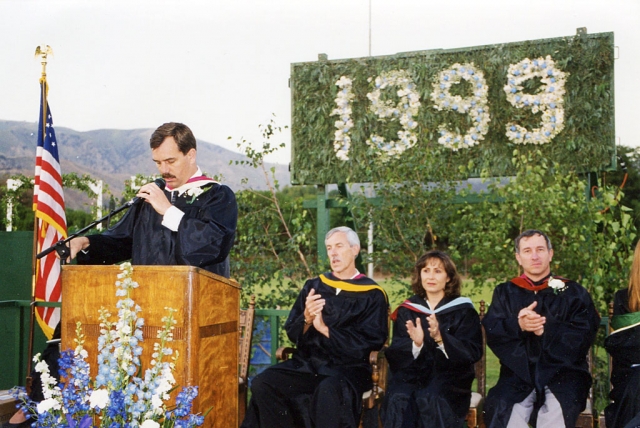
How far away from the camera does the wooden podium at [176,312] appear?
2.76 metres

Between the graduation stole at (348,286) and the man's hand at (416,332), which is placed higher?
the graduation stole at (348,286)

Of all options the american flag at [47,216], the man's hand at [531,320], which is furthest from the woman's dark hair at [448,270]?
the american flag at [47,216]

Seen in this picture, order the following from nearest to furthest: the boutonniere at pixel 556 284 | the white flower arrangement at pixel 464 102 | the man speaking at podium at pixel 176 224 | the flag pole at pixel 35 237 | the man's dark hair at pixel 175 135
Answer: the man speaking at podium at pixel 176 224
the man's dark hair at pixel 175 135
the boutonniere at pixel 556 284
the flag pole at pixel 35 237
the white flower arrangement at pixel 464 102

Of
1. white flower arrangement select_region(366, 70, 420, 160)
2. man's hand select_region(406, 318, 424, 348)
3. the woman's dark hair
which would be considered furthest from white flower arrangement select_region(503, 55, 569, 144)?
man's hand select_region(406, 318, 424, 348)

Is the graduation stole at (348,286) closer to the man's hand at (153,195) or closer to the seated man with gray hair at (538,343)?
the seated man with gray hair at (538,343)

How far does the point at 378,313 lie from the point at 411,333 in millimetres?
456

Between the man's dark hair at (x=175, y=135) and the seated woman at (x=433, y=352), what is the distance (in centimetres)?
170

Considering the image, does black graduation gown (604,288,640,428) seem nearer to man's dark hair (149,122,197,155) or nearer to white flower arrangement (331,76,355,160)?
man's dark hair (149,122,197,155)

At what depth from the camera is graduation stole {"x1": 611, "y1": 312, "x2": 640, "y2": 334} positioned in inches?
154

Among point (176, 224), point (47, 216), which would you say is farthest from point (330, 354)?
point (47, 216)

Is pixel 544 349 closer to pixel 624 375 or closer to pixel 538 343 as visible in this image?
pixel 538 343

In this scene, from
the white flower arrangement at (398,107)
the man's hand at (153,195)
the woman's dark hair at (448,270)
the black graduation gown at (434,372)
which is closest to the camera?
the man's hand at (153,195)

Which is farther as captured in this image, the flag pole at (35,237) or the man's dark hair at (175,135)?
the flag pole at (35,237)

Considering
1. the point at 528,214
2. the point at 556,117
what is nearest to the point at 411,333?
the point at 528,214
